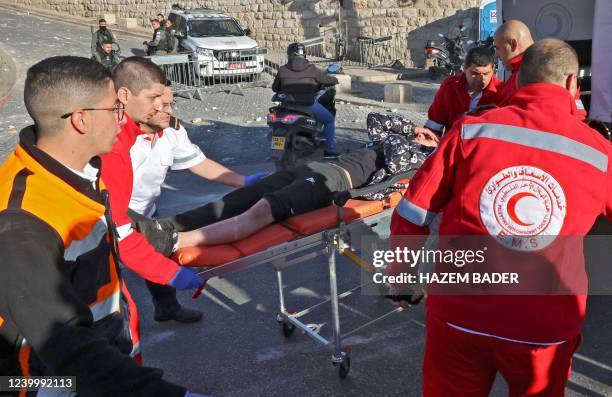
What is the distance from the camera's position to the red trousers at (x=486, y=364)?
183cm

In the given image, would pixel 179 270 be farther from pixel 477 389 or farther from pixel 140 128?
pixel 477 389

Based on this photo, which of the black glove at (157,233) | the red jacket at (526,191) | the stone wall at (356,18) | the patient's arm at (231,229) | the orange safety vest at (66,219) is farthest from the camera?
the stone wall at (356,18)

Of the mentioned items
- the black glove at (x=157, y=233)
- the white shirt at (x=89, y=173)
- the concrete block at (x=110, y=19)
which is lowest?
the black glove at (x=157, y=233)

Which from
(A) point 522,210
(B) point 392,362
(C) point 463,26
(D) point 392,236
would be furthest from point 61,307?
(C) point 463,26

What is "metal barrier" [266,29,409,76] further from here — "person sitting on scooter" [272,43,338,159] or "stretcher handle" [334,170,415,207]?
"stretcher handle" [334,170,415,207]

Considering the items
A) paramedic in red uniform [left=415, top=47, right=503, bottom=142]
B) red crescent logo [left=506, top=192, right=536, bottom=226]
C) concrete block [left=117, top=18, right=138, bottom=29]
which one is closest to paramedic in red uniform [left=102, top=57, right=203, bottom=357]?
red crescent logo [left=506, top=192, right=536, bottom=226]

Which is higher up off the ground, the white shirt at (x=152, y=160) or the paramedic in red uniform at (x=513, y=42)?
the paramedic in red uniform at (x=513, y=42)

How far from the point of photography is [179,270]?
2660 mm

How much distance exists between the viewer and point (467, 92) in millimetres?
4695

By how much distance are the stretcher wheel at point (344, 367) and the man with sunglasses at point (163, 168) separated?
1.14m

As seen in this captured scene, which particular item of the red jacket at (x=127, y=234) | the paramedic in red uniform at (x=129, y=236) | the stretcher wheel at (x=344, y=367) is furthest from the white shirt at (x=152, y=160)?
the stretcher wheel at (x=344, y=367)

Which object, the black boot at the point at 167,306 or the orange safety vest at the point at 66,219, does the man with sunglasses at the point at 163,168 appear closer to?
the black boot at the point at 167,306

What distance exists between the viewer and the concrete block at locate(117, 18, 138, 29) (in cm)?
2234

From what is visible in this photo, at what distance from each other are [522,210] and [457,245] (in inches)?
10.3
